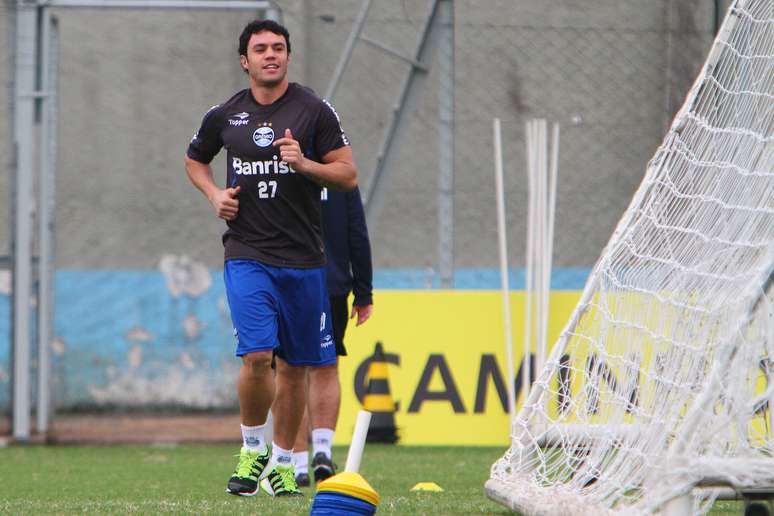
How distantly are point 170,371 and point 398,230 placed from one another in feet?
12.1

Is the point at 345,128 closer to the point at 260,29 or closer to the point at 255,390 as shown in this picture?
the point at 260,29

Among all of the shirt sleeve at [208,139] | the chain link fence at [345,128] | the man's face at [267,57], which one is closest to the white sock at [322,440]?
the shirt sleeve at [208,139]

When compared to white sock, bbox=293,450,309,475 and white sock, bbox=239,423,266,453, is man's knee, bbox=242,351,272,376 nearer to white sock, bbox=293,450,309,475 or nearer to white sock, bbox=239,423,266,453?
white sock, bbox=239,423,266,453

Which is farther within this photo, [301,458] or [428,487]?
[301,458]

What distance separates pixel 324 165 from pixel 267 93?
1.24ft

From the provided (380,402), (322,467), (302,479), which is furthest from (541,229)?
(322,467)

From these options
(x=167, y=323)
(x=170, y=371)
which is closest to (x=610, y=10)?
(x=170, y=371)

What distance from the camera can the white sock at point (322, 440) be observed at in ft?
19.3

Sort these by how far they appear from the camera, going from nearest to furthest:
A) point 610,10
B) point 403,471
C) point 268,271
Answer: point 268,271 < point 403,471 < point 610,10

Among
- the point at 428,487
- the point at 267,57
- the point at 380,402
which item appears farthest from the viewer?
the point at 380,402

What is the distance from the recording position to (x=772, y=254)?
3.43 meters

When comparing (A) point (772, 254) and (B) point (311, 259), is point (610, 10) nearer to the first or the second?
(B) point (311, 259)

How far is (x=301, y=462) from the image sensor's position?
6113 mm

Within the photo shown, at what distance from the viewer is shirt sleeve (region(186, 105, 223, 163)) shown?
5406 millimetres
